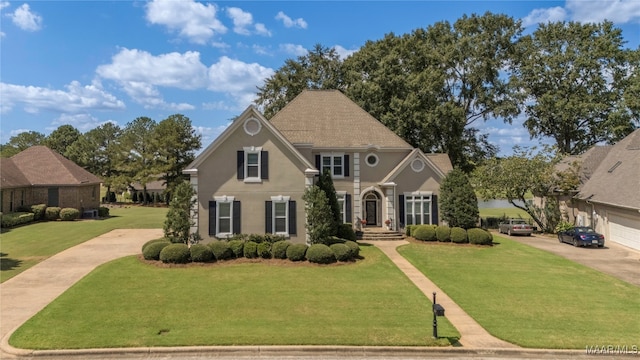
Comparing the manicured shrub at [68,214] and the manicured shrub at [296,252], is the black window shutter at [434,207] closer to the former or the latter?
the manicured shrub at [296,252]

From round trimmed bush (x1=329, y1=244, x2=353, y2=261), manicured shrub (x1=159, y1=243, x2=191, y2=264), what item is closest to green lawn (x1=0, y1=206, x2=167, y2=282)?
manicured shrub (x1=159, y1=243, x2=191, y2=264)

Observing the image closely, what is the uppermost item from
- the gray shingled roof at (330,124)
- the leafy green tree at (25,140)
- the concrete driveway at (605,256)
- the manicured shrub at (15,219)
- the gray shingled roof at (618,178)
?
the leafy green tree at (25,140)

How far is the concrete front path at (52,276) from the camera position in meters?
13.2

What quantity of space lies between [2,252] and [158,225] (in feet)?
40.7

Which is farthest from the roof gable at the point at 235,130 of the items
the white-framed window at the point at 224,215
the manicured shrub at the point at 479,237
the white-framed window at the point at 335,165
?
the manicured shrub at the point at 479,237

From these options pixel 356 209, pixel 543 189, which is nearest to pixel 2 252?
pixel 356 209

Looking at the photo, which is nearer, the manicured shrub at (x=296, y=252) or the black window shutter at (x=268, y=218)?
the manicured shrub at (x=296, y=252)

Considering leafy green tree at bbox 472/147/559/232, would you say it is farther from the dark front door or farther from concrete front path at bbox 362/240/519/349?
concrete front path at bbox 362/240/519/349

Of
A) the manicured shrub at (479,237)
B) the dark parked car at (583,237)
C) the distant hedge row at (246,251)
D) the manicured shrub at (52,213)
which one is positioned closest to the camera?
the distant hedge row at (246,251)

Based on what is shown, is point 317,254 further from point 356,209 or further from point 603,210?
point 603,210

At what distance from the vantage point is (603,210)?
29.3m

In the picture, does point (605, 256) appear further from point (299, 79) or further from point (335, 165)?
point (299, 79)

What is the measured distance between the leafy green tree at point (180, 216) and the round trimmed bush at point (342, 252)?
322 inches

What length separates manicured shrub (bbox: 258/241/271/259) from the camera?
20.8 m
